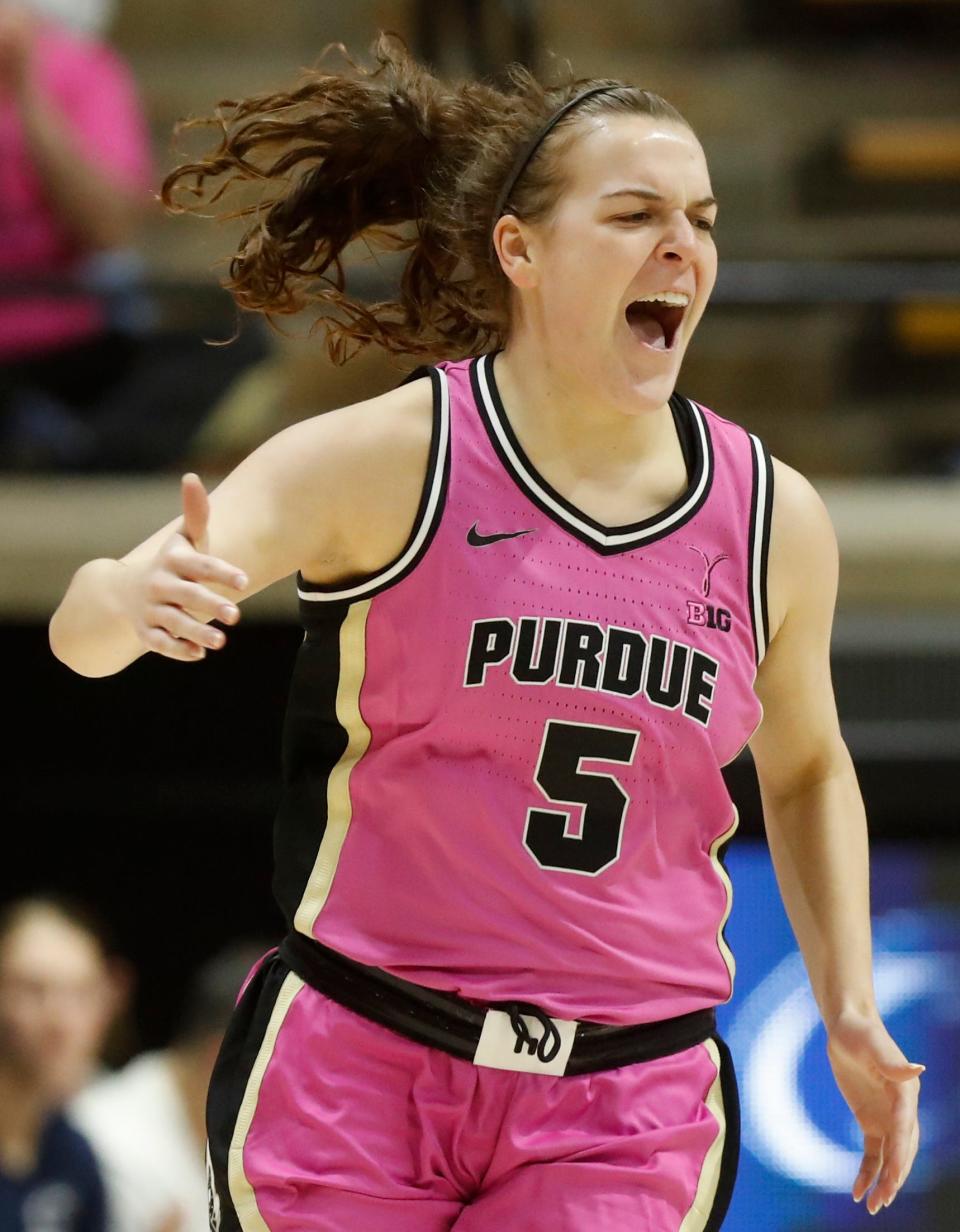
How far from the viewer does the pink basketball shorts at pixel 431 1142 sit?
6.73 ft

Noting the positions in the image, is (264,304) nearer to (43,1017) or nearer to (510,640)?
(510,640)

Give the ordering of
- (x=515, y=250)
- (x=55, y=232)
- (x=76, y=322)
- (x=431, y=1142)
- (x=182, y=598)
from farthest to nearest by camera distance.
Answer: (x=55, y=232) → (x=76, y=322) → (x=515, y=250) → (x=431, y=1142) → (x=182, y=598)

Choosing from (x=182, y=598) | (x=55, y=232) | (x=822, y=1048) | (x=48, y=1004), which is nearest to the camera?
(x=182, y=598)

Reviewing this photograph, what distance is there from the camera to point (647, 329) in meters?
2.25

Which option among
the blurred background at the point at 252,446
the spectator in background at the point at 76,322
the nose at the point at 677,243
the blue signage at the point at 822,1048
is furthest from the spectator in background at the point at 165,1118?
the nose at the point at 677,243

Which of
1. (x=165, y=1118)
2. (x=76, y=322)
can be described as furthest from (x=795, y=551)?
(x=76, y=322)

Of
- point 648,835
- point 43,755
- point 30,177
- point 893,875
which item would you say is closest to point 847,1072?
point 648,835

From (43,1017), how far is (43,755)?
55cm

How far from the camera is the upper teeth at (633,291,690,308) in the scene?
2.18 metres

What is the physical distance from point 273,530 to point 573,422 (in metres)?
0.38

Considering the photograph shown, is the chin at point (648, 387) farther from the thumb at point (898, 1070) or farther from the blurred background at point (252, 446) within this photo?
the blurred background at point (252, 446)

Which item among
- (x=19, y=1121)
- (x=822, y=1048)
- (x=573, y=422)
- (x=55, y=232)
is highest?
(x=55, y=232)

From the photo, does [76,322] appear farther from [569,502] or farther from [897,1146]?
[897,1146]

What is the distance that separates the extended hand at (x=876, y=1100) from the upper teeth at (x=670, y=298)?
819 millimetres
